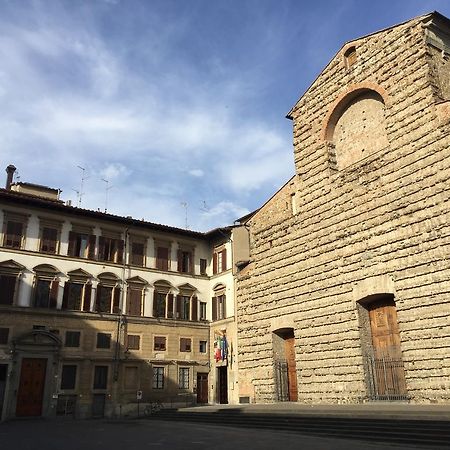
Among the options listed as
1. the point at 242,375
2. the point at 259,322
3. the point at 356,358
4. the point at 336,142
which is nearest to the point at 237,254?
the point at 259,322

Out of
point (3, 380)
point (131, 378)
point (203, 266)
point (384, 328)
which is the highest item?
point (203, 266)

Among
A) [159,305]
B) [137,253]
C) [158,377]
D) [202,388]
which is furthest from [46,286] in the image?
[202,388]

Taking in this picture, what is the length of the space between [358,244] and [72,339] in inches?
599

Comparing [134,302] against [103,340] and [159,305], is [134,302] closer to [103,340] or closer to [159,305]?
[159,305]

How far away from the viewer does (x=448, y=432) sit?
9961 millimetres

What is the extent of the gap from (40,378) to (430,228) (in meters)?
19.0

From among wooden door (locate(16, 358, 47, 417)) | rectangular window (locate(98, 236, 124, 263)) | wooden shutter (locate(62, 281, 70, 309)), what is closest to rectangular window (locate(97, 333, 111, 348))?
wooden shutter (locate(62, 281, 70, 309))

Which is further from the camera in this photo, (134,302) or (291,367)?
(134,302)

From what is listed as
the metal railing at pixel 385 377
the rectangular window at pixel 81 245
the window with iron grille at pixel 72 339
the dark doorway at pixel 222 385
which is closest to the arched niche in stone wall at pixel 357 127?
the metal railing at pixel 385 377

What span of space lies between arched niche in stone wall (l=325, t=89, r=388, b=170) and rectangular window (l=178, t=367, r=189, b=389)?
14.9 metres

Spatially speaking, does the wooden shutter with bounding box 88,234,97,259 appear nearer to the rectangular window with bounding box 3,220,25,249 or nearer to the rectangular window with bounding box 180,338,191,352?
the rectangular window with bounding box 3,220,25,249

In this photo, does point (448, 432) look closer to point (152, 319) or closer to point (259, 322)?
point (259, 322)

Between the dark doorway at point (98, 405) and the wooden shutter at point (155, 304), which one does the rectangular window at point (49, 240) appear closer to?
the wooden shutter at point (155, 304)

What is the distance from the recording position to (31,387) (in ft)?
73.3
